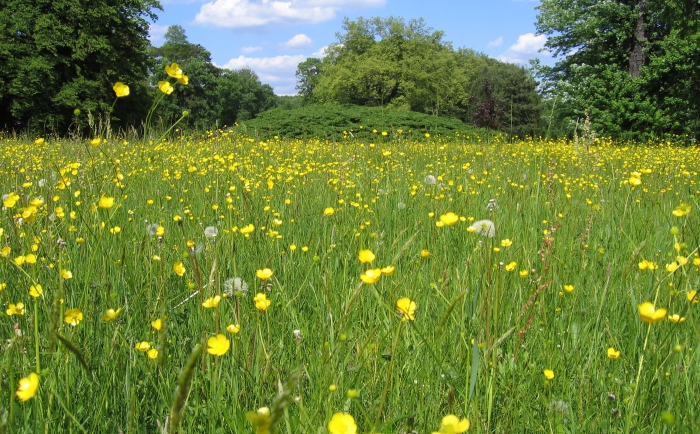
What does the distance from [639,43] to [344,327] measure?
18.7m

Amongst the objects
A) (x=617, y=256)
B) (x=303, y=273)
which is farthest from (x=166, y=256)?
(x=617, y=256)

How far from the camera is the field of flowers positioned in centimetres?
102

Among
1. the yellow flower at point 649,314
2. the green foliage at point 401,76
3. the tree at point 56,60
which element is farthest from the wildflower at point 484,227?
the green foliage at point 401,76

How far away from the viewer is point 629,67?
55.0 feet

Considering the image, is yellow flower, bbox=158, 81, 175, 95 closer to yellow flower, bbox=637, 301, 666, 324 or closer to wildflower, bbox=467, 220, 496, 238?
wildflower, bbox=467, 220, 496, 238

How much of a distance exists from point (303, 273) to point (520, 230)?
3.87ft

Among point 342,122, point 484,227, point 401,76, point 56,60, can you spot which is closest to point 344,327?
point 484,227

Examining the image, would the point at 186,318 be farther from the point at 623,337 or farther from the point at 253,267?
the point at 623,337

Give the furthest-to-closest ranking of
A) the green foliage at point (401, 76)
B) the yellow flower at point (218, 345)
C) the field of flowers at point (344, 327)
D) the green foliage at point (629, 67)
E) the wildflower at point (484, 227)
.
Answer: the green foliage at point (401, 76)
the green foliage at point (629, 67)
the wildflower at point (484, 227)
the field of flowers at point (344, 327)
the yellow flower at point (218, 345)

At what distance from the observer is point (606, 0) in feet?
52.5

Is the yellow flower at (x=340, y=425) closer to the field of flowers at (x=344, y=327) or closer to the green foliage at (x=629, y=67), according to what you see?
the field of flowers at (x=344, y=327)

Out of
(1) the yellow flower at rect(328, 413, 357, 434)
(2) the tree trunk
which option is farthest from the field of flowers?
(2) the tree trunk

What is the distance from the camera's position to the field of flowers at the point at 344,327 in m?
1.02

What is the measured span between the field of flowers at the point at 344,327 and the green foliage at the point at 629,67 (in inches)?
582
